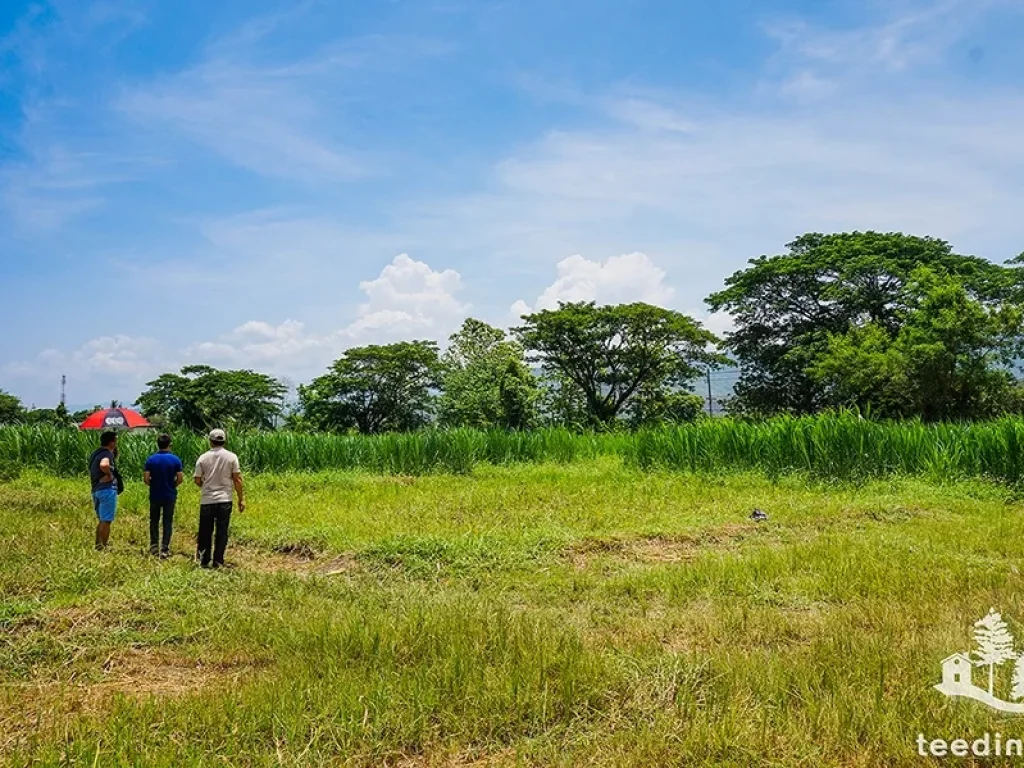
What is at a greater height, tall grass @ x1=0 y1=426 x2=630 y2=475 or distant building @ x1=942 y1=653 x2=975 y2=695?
tall grass @ x1=0 y1=426 x2=630 y2=475

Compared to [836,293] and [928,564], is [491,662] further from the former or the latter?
[836,293]

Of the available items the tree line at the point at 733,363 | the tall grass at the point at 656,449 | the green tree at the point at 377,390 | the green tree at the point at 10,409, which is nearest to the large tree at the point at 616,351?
the tree line at the point at 733,363

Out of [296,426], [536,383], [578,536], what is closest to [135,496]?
[578,536]

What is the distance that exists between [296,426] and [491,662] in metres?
33.3

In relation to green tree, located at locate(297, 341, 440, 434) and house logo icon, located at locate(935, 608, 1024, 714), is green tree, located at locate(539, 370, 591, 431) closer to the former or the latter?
green tree, located at locate(297, 341, 440, 434)

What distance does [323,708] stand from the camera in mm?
3727

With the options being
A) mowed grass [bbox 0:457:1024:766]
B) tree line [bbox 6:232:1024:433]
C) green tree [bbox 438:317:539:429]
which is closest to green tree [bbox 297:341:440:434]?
tree line [bbox 6:232:1024:433]

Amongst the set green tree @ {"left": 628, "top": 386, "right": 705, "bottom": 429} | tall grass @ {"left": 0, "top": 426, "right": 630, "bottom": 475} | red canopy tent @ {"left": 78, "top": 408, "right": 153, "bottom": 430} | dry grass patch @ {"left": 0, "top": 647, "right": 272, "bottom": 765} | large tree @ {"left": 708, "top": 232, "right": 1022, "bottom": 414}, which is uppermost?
large tree @ {"left": 708, "top": 232, "right": 1022, "bottom": 414}

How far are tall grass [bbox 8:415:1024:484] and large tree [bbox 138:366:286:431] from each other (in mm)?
19562

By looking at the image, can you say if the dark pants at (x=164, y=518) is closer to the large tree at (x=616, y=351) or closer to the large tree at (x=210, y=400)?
the large tree at (x=616, y=351)

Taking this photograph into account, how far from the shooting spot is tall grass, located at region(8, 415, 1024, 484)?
1296 cm

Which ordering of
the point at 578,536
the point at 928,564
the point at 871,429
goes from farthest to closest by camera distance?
the point at 871,429 → the point at 578,536 → the point at 928,564

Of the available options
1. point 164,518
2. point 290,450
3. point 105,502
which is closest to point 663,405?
point 290,450

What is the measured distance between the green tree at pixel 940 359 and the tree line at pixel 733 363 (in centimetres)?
5
